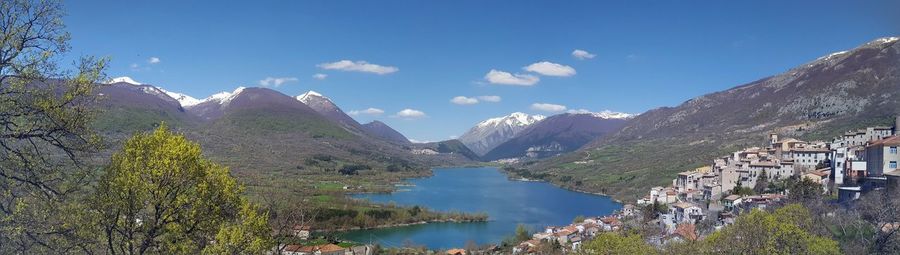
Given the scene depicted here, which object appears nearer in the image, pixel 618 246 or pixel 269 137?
pixel 618 246

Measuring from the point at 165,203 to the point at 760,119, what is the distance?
117m

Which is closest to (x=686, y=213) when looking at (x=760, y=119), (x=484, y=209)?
(x=484, y=209)

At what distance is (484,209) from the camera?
230ft

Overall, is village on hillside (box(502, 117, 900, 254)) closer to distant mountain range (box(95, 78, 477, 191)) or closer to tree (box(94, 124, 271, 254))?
tree (box(94, 124, 271, 254))

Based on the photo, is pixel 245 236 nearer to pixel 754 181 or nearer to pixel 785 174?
pixel 754 181

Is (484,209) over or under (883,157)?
under

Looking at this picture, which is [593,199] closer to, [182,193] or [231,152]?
[231,152]

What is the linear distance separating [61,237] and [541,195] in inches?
3321

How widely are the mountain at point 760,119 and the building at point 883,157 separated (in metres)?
32.9

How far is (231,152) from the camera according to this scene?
334 ft

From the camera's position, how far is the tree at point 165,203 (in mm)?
6625

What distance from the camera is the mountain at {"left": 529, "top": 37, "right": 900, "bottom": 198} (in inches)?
3007

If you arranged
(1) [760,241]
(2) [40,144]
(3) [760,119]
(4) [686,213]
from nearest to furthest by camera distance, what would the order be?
(2) [40,144]
(1) [760,241]
(4) [686,213]
(3) [760,119]

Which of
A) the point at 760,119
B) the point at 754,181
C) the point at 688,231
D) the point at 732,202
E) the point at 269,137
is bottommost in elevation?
the point at 688,231
